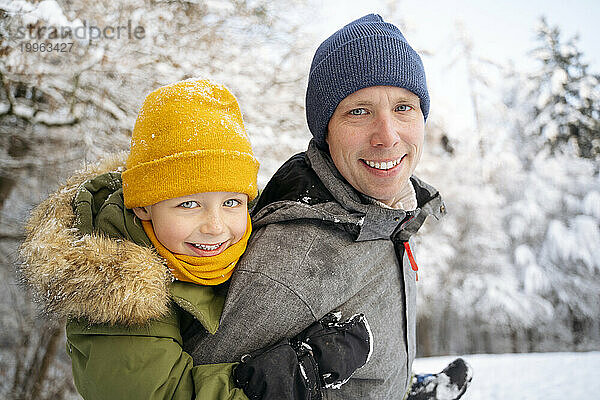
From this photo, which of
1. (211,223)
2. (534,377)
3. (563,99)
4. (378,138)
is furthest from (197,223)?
(563,99)

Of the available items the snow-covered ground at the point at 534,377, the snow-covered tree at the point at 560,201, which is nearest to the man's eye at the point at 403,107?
the snow-covered ground at the point at 534,377

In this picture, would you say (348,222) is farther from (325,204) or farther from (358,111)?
(358,111)

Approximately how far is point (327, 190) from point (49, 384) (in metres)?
4.45

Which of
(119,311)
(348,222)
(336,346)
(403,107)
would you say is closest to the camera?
(119,311)

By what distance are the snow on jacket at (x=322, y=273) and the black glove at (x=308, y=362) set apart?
72 mm

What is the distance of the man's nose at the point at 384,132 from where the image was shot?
1.51m

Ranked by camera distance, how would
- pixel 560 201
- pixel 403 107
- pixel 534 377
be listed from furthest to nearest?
1. pixel 560 201
2. pixel 534 377
3. pixel 403 107

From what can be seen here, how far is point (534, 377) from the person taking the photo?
562 cm

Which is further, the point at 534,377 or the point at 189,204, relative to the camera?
the point at 534,377

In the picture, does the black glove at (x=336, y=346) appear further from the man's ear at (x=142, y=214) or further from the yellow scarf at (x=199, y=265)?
the man's ear at (x=142, y=214)

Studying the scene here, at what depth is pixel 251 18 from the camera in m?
5.64

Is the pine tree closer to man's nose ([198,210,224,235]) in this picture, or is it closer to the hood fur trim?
man's nose ([198,210,224,235])

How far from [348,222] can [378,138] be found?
0.27 m

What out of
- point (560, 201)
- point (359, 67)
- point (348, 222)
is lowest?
point (560, 201)
